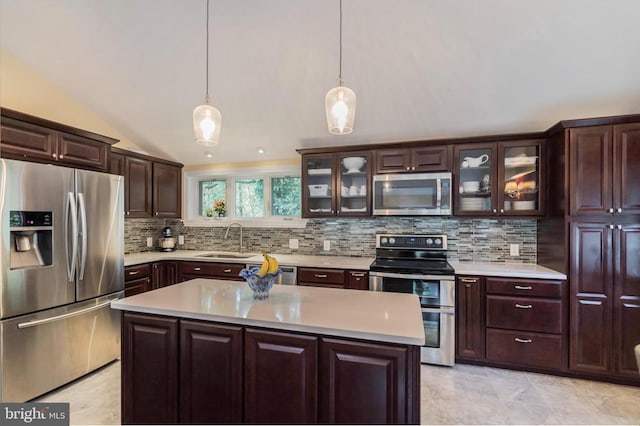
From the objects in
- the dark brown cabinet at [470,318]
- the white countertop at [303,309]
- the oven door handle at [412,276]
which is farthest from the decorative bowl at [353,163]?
the white countertop at [303,309]

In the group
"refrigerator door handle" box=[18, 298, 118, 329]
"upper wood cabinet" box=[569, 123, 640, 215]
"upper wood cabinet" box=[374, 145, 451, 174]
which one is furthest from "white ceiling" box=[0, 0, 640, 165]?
"refrigerator door handle" box=[18, 298, 118, 329]

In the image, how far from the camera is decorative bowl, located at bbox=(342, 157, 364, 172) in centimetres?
342

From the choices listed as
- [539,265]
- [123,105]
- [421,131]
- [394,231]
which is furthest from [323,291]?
[123,105]

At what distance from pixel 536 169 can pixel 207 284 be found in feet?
10.3

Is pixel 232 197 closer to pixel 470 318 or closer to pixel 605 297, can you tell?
pixel 470 318

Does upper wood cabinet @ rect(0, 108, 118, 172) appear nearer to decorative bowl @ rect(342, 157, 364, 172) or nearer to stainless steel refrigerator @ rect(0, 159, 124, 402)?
stainless steel refrigerator @ rect(0, 159, 124, 402)

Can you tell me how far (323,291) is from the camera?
2021 millimetres

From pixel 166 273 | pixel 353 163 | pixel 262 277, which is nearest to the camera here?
pixel 262 277

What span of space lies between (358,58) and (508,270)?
2.28m

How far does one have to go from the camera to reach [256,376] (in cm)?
149

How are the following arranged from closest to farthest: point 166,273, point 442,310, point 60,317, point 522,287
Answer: point 60,317
point 522,287
point 442,310
point 166,273

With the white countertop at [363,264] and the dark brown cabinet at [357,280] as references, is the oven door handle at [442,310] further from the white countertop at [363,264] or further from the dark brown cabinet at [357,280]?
the dark brown cabinet at [357,280]

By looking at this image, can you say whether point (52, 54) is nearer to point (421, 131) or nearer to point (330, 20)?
point (330, 20)

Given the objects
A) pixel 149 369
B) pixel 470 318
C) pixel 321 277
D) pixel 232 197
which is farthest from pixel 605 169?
pixel 232 197
